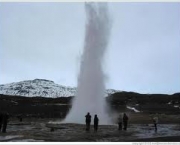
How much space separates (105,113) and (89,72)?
4402 millimetres

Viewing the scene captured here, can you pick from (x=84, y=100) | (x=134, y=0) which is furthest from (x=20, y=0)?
(x=84, y=100)

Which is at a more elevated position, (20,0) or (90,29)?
(90,29)

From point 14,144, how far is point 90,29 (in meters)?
21.3

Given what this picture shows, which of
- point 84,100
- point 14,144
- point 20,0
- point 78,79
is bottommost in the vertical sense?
point 14,144

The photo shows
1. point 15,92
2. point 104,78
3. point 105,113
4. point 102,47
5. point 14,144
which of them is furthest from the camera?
point 15,92

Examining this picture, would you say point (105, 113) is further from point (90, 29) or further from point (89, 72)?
point (90, 29)

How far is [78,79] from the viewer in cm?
3089

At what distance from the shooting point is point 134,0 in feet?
57.7

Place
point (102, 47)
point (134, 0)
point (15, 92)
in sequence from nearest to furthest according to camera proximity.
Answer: point (134, 0) → point (102, 47) → point (15, 92)

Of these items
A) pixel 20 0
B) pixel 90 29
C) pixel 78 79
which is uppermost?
pixel 90 29

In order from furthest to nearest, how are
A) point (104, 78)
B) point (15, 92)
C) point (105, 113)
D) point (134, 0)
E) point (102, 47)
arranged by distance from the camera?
point (15, 92) → point (102, 47) → point (104, 78) → point (105, 113) → point (134, 0)

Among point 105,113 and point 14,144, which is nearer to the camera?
point 14,144

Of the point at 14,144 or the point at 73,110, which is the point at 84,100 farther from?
the point at 14,144

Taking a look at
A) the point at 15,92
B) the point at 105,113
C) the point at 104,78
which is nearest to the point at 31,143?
the point at 105,113
